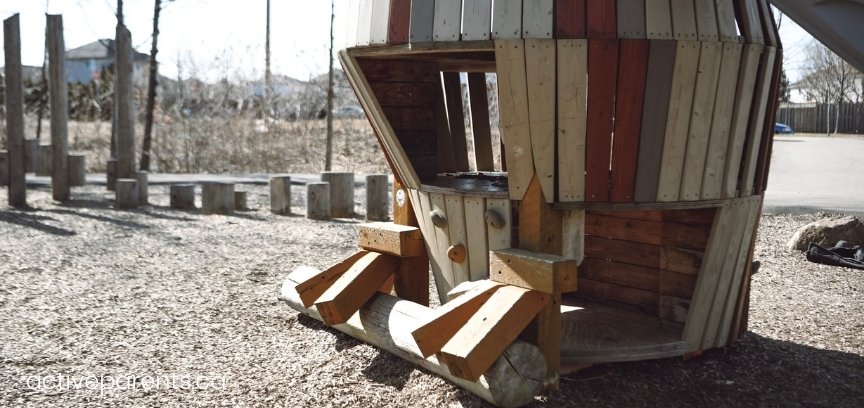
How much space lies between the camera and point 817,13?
3.33 m

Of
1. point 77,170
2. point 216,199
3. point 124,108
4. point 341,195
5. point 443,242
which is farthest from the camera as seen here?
point 77,170

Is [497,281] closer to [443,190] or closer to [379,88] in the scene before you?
[443,190]

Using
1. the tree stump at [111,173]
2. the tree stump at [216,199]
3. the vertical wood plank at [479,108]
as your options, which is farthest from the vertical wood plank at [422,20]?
the tree stump at [111,173]

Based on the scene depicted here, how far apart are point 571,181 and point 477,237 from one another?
63 cm

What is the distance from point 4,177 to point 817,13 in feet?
40.3

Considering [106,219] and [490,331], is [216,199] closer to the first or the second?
[106,219]

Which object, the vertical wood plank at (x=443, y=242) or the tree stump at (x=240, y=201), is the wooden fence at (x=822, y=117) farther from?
the vertical wood plank at (x=443, y=242)

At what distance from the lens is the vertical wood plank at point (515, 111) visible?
12.3 ft

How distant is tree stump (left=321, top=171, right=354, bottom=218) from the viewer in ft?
33.5

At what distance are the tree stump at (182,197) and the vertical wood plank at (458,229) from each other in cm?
719

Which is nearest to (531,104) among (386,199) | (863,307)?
(863,307)

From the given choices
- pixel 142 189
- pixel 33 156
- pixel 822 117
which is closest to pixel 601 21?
pixel 142 189

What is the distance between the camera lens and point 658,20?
3746 mm

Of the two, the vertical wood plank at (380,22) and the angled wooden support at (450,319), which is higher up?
the vertical wood plank at (380,22)
